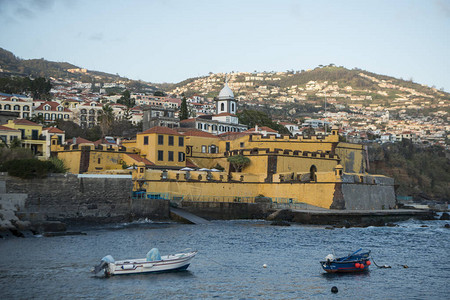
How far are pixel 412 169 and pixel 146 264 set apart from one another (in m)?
85.5

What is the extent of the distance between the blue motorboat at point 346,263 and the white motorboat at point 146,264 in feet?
22.4

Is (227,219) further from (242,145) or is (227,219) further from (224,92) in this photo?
(224,92)

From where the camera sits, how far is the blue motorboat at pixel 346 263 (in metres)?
29.2

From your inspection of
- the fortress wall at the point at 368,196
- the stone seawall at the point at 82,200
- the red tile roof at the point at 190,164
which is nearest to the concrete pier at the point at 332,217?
the fortress wall at the point at 368,196

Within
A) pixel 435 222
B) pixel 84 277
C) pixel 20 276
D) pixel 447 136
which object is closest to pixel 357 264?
pixel 84 277

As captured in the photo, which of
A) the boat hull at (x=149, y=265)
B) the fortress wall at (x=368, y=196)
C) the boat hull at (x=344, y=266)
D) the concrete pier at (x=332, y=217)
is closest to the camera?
the boat hull at (x=149, y=265)

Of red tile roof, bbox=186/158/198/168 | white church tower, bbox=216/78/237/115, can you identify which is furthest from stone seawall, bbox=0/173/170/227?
white church tower, bbox=216/78/237/115

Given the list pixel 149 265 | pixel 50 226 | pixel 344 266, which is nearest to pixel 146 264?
pixel 149 265

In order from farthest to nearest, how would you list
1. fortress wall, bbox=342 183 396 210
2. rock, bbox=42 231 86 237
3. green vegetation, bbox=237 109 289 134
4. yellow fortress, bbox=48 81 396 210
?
green vegetation, bbox=237 109 289 134 < fortress wall, bbox=342 183 396 210 < yellow fortress, bbox=48 81 396 210 < rock, bbox=42 231 86 237

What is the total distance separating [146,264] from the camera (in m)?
27.5

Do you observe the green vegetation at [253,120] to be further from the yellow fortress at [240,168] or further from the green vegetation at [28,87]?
the green vegetation at [28,87]

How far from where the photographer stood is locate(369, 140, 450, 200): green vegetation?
9969cm

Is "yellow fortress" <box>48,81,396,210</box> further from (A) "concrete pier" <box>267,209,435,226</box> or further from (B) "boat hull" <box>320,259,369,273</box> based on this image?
(B) "boat hull" <box>320,259,369,273</box>

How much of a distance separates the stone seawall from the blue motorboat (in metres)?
21.0
